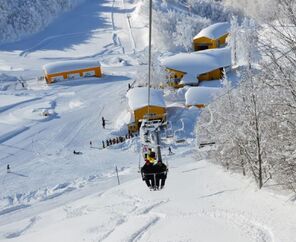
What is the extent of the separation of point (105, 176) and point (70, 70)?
2760cm

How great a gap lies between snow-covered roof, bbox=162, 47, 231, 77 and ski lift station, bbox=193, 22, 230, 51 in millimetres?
7453

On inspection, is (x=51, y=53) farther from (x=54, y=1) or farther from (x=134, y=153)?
(x=134, y=153)

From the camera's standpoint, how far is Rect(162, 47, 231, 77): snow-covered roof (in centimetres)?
5478

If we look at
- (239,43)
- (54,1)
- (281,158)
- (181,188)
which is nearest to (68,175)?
(181,188)

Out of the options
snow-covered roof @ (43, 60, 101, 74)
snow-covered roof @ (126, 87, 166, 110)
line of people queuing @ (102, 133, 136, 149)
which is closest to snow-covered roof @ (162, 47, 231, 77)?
snow-covered roof @ (126, 87, 166, 110)

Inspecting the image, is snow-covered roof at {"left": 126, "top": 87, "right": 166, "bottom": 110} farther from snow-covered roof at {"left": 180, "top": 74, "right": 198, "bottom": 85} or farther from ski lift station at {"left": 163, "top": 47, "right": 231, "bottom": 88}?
ski lift station at {"left": 163, "top": 47, "right": 231, "bottom": 88}

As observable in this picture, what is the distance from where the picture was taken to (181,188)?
25922 mm

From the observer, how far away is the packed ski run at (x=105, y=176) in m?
20.5

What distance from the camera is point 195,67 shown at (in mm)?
54938

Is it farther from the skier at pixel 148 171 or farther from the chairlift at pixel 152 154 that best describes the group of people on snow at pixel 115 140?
the skier at pixel 148 171

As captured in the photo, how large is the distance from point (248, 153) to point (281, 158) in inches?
113

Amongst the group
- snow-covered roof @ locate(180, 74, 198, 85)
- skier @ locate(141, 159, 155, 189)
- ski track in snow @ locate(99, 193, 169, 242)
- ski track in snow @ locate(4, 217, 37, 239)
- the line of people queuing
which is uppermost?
skier @ locate(141, 159, 155, 189)

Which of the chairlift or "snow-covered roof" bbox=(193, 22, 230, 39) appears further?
"snow-covered roof" bbox=(193, 22, 230, 39)

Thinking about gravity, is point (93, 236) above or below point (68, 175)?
above
